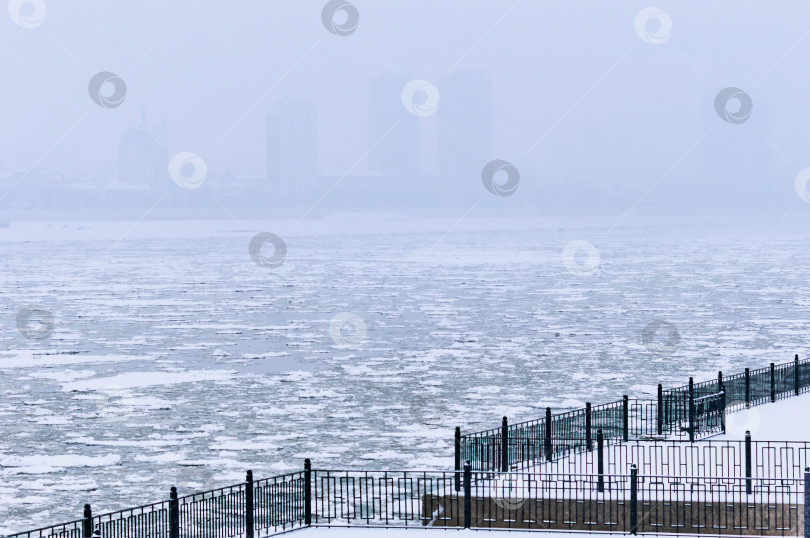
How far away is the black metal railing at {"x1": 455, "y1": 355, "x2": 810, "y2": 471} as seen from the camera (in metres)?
23.0

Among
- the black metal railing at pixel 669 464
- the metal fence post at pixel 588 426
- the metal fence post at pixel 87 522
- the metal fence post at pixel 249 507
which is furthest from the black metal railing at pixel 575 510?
the metal fence post at pixel 87 522

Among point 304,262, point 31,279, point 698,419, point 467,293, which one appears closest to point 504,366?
point 698,419

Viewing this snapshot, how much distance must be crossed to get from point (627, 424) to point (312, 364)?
21073 millimetres

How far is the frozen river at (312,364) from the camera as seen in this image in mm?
26875

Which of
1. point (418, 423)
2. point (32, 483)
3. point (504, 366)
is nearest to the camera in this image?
point (32, 483)

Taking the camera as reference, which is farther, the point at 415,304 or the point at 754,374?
the point at 415,304

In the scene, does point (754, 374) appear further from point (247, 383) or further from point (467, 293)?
point (467, 293)

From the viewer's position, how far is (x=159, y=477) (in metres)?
24.9

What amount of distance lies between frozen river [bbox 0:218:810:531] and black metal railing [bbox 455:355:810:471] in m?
2.55

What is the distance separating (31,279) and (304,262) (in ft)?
136

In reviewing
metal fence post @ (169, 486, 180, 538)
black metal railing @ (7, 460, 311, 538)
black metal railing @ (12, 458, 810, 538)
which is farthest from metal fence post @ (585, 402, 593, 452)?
metal fence post @ (169, 486, 180, 538)

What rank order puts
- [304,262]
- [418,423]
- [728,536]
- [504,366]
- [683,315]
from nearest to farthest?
[728,536], [418,423], [504,366], [683,315], [304,262]

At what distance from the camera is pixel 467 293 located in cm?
8319

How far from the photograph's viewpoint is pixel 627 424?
26.0m
